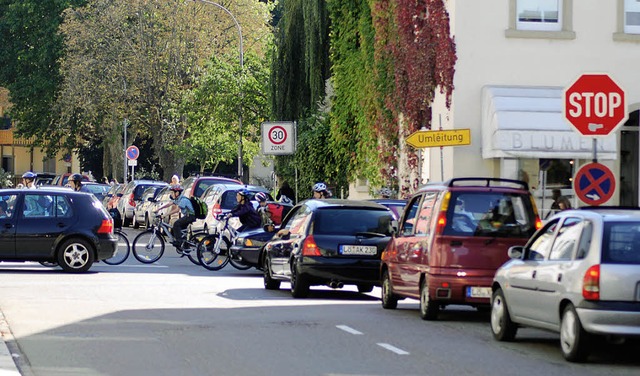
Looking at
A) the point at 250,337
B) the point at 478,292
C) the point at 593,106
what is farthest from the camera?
the point at 593,106

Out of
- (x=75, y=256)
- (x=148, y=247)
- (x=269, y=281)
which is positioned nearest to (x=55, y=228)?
(x=75, y=256)

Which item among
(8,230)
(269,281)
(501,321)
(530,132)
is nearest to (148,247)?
(8,230)

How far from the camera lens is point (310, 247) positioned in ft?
69.3

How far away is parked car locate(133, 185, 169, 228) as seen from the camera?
4762 cm

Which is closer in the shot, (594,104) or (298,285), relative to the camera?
(594,104)

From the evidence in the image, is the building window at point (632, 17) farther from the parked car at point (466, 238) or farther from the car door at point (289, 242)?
the parked car at point (466, 238)

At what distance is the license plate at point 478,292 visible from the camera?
669 inches

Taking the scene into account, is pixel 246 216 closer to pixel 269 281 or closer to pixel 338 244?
pixel 269 281

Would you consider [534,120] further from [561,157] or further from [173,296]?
[173,296]

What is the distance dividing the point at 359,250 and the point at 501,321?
20.5 feet

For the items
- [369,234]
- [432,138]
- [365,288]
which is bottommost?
[365,288]

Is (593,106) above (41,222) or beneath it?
above

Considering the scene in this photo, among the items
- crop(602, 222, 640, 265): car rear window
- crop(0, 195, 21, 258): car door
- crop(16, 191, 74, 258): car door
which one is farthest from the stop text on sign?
crop(0, 195, 21, 258): car door

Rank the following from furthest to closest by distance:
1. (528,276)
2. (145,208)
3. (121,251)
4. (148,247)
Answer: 1. (145,208)
2. (121,251)
3. (148,247)
4. (528,276)
